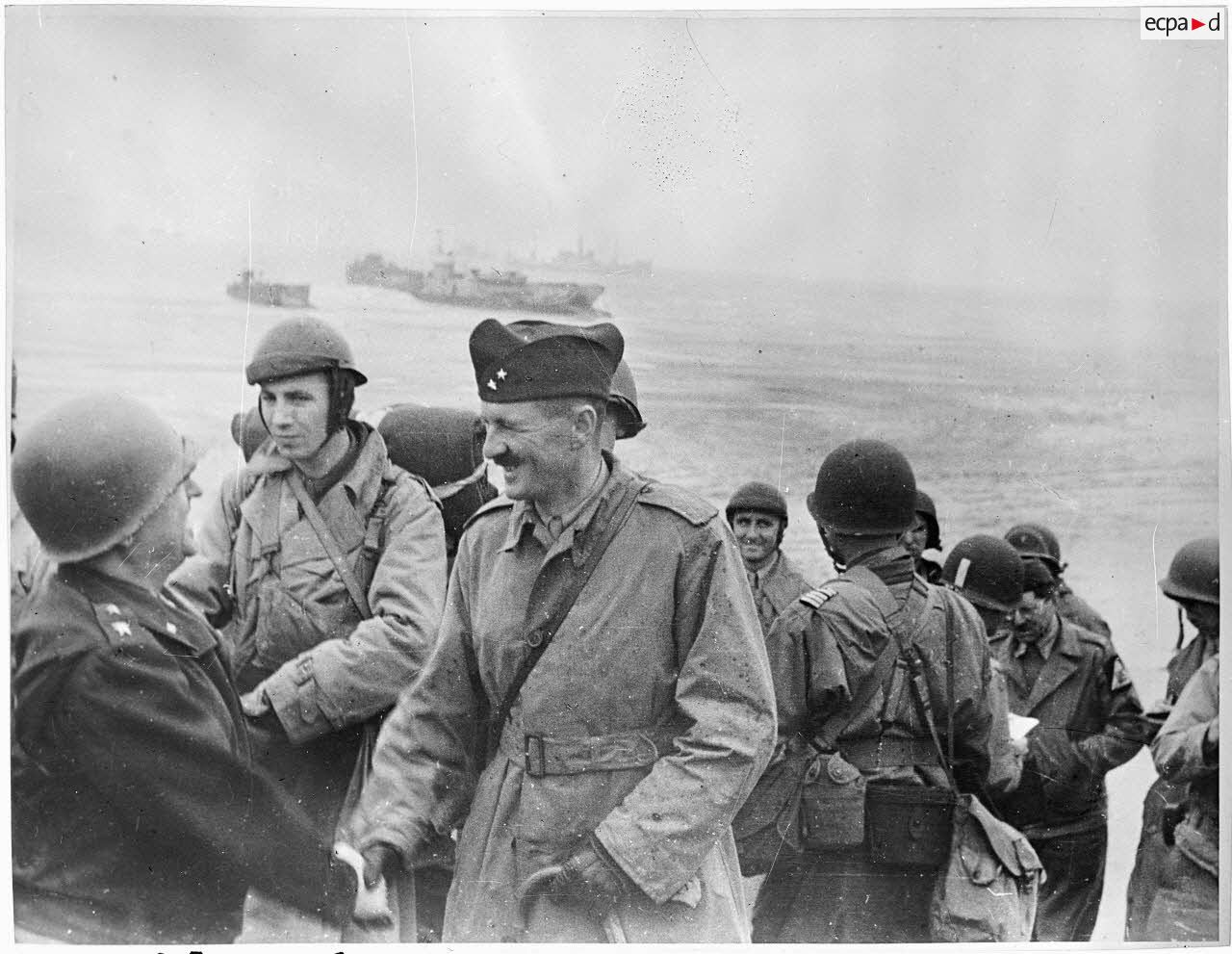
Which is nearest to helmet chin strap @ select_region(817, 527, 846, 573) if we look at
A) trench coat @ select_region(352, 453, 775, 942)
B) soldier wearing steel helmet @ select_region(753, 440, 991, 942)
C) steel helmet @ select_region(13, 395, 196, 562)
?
soldier wearing steel helmet @ select_region(753, 440, 991, 942)

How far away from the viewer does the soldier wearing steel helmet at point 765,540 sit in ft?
15.3

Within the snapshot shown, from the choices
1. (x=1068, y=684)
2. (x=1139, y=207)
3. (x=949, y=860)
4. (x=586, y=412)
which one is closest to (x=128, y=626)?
(x=586, y=412)

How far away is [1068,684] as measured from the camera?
15.9ft

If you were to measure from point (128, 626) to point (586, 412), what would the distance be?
1.61 m

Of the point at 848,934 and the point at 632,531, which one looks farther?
the point at 848,934

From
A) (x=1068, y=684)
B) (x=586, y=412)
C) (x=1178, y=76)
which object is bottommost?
(x=1068, y=684)

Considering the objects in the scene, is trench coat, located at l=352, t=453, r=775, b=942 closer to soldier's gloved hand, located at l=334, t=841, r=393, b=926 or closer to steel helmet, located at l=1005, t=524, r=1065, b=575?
soldier's gloved hand, located at l=334, t=841, r=393, b=926

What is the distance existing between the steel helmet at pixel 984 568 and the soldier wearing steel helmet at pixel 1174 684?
535mm

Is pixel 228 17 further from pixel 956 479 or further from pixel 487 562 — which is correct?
pixel 956 479

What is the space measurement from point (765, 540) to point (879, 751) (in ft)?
2.52

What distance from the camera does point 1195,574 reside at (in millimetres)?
4816

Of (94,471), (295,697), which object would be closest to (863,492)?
(295,697)

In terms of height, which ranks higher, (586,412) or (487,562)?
(586,412)

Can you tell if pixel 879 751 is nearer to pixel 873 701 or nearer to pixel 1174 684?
pixel 873 701
